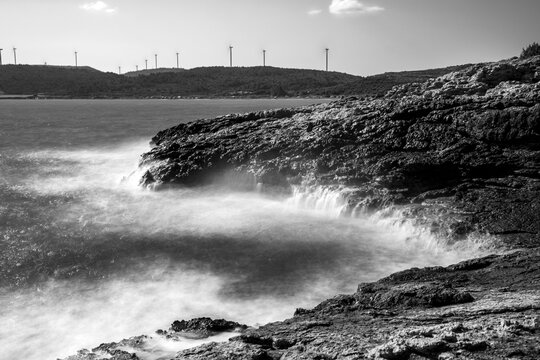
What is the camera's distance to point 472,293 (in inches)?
451

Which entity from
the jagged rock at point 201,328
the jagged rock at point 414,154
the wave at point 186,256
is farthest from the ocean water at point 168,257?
the jagged rock at point 414,154

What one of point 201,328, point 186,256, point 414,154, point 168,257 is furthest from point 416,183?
point 201,328

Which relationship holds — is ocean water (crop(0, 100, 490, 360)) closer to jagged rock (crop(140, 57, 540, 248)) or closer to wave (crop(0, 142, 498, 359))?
wave (crop(0, 142, 498, 359))

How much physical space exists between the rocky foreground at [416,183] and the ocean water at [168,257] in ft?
5.01

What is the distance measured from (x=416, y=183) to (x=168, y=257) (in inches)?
482

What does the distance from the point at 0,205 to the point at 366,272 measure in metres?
21.3

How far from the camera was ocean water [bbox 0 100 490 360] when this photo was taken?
50.1 feet

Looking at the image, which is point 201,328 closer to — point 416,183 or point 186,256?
point 186,256

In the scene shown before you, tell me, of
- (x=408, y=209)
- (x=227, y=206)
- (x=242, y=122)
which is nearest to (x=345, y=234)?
(x=408, y=209)

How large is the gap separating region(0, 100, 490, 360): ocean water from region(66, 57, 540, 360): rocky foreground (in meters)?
1.53

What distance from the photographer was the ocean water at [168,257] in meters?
15.3

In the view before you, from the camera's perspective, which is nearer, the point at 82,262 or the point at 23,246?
the point at 82,262

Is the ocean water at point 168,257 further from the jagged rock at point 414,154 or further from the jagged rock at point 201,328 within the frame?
the jagged rock at point 414,154

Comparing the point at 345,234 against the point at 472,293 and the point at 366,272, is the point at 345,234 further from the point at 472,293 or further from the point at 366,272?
the point at 472,293
